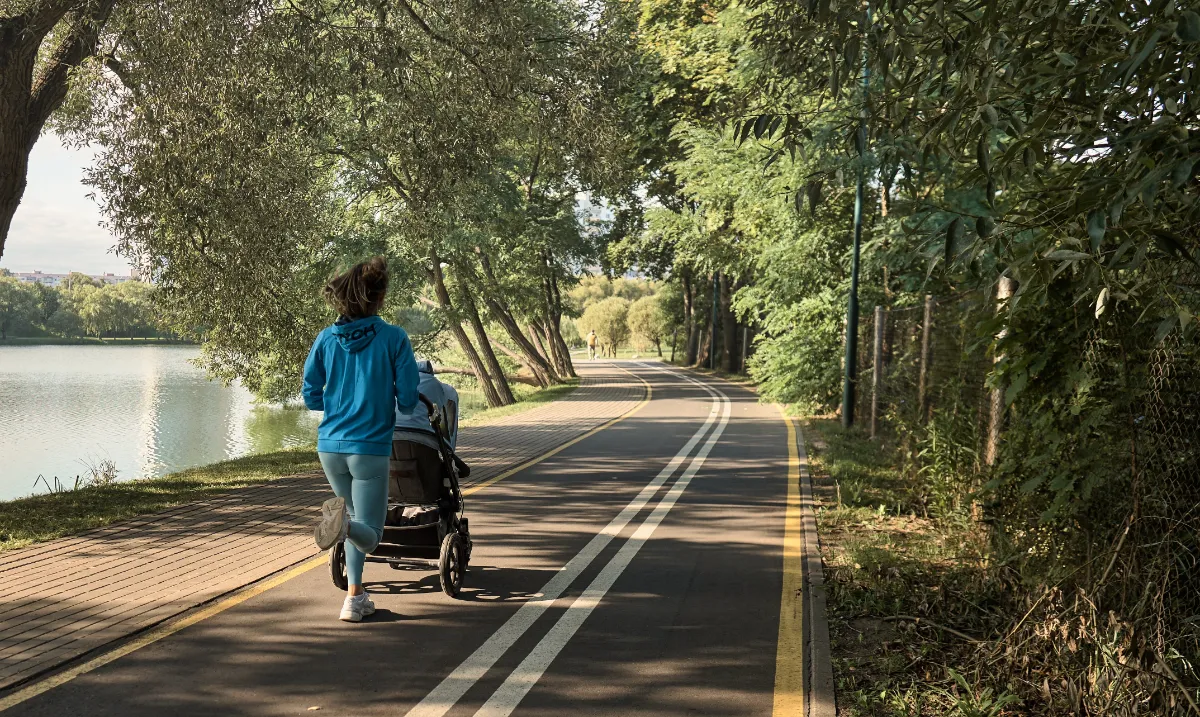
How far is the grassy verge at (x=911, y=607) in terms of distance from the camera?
4.95 metres

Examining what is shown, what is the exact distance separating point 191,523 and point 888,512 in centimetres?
680

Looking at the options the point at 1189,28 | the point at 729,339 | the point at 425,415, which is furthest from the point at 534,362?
the point at 1189,28

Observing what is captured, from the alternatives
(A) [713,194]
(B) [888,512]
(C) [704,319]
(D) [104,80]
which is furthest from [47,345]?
(B) [888,512]

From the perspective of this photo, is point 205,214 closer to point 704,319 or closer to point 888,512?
point 888,512

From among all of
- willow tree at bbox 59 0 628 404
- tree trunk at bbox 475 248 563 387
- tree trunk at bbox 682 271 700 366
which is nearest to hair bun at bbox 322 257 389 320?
willow tree at bbox 59 0 628 404

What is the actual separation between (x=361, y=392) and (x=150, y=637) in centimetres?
183

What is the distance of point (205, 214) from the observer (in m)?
10.3

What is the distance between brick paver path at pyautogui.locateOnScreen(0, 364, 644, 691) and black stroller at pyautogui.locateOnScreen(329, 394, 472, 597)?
1.17 meters

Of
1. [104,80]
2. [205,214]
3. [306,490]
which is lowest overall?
[306,490]

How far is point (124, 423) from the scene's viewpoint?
1112 inches

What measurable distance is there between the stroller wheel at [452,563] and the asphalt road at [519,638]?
0.15 m

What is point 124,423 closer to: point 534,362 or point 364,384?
point 534,362

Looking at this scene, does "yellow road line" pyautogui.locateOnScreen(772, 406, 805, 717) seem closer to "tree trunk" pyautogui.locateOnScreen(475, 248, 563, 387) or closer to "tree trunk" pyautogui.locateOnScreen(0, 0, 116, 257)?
"tree trunk" pyautogui.locateOnScreen(0, 0, 116, 257)

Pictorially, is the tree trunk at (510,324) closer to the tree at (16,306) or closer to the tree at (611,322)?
the tree at (16,306)
